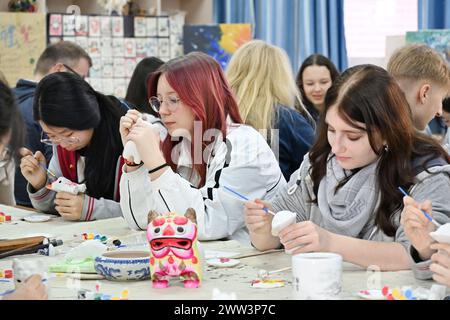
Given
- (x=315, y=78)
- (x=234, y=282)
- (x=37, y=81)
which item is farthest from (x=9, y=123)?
(x=315, y=78)

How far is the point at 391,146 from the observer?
192 centimetres

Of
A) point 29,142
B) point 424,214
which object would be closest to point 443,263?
point 424,214

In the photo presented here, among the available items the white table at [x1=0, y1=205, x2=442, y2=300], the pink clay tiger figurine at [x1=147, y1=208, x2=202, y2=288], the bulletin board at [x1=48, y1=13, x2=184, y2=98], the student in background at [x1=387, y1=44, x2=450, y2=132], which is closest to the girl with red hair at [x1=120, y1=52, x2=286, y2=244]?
the white table at [x1=0, y1=205, x2=442, y2=300]

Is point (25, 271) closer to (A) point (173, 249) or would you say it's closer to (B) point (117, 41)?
(A) point (173, 249)

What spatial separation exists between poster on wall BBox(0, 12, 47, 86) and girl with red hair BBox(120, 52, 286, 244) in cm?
245

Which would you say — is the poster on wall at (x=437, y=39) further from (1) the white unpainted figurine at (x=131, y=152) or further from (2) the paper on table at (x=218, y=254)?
(2) the paper on table at (x=218, y=254)

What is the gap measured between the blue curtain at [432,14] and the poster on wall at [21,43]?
2458 mm

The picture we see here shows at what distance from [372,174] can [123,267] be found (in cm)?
68

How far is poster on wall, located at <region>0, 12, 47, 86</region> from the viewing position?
4.71 metres

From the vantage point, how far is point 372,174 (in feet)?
6.43

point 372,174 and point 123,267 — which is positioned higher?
point 372,174

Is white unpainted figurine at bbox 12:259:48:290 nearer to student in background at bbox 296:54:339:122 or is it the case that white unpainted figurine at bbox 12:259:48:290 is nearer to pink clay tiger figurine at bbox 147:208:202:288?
pink clay tiger figurine at bbox 147:208:202:288

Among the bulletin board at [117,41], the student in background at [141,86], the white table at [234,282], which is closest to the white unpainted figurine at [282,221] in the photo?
the white table at [234,282]
